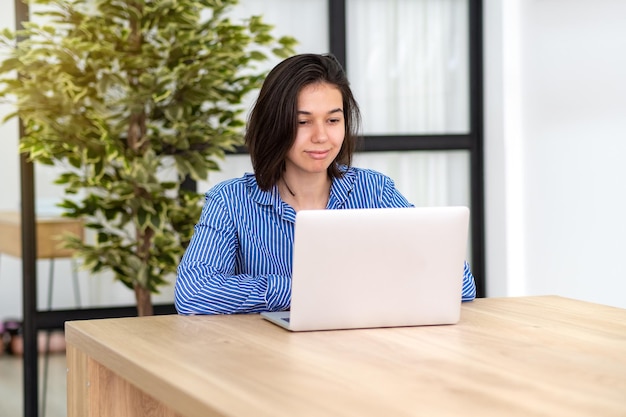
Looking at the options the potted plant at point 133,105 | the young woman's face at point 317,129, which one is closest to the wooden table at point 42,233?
the potted plant at point 133,105

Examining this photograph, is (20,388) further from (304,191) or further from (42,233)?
(304,191)

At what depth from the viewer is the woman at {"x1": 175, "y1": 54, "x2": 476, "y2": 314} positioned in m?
2.61

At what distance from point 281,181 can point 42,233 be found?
1883 millimetres

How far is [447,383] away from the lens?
60.9 inches

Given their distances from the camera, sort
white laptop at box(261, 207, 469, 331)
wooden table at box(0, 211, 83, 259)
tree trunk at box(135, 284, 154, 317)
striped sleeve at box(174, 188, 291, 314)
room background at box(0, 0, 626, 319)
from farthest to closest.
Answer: room background at box(0, 0, 626, 319)
wooden table at box(0, 211, 83, 259)
tree trunk at box(135, 284, 154, 317)
striped sleeve at box(174, 188, 291, 314)
white laptop at box(261, 207, 469, 331)

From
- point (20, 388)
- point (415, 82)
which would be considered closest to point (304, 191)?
point (20, 388)

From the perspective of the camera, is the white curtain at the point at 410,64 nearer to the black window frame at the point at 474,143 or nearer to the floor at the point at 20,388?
the black window frame at the point at 474,143

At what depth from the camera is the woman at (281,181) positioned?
8.57 feet

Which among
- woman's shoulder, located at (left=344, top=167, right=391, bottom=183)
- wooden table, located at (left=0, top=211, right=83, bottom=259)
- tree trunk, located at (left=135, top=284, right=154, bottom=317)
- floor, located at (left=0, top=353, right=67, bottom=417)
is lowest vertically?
floor, located at (left=0, top=353, right=67, bottom=417)

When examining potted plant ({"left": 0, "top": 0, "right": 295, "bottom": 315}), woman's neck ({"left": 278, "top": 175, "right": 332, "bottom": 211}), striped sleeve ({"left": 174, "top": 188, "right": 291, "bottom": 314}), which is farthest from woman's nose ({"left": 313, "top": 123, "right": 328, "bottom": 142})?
potted plant ({"left": 0, "top": 0, "right": 295, "bottom": 315})

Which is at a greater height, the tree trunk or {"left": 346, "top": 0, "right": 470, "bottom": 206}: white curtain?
{"left": 346, "top": 0, "right": 470, "bottom": 206}: white curtain

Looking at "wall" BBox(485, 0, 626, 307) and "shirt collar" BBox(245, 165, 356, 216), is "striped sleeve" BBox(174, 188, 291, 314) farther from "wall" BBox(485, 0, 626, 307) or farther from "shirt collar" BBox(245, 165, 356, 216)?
"wall" BBox(485, 0, 626, 307)

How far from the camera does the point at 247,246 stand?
265 centimetres

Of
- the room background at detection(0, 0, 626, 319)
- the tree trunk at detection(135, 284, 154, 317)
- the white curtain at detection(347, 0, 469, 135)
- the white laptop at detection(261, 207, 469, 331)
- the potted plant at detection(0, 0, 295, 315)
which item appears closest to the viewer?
the white laptop at detection(261, 207, 469, 331)
